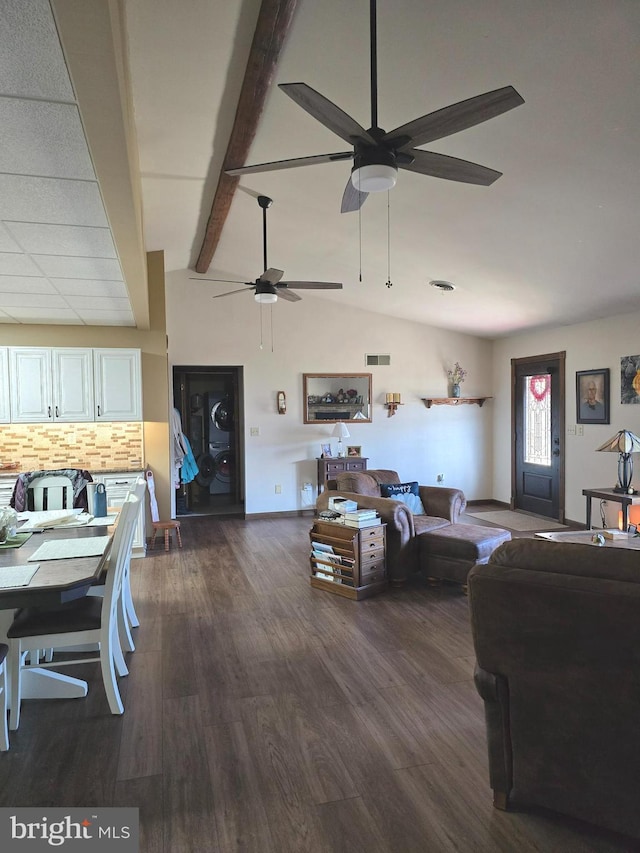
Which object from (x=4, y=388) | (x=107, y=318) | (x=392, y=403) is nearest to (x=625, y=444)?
(x=392, y=403)

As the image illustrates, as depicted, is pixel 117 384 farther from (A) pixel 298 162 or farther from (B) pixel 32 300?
(A) pixel 298 162

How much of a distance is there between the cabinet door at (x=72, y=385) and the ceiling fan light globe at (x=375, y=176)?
14.1ft

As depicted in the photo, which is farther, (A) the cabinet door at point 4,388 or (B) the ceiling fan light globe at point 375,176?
(A) the cabinet door at point 4,388

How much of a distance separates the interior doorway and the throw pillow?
352 centimetres

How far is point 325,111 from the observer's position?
6.31 feet

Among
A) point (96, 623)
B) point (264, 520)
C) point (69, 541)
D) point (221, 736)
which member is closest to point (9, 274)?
point (69, 541)

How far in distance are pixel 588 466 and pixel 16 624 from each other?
19.9 feet

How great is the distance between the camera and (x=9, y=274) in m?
3.61

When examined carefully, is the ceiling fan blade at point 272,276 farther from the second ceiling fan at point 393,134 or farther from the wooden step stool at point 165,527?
the wooden step stool at point 165,527

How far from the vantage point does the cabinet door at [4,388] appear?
5344mm

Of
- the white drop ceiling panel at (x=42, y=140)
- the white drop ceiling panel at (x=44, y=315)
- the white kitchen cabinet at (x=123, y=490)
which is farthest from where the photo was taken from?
the white kitchen cabinet at (x=123, y=490)

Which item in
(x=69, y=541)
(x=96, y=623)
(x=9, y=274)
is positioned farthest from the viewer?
(x=9, y=274)

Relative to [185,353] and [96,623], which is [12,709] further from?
[185,353]

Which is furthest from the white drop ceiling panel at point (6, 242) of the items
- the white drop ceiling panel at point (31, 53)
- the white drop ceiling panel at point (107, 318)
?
the white drop ceiling panel at point (107, 318)
